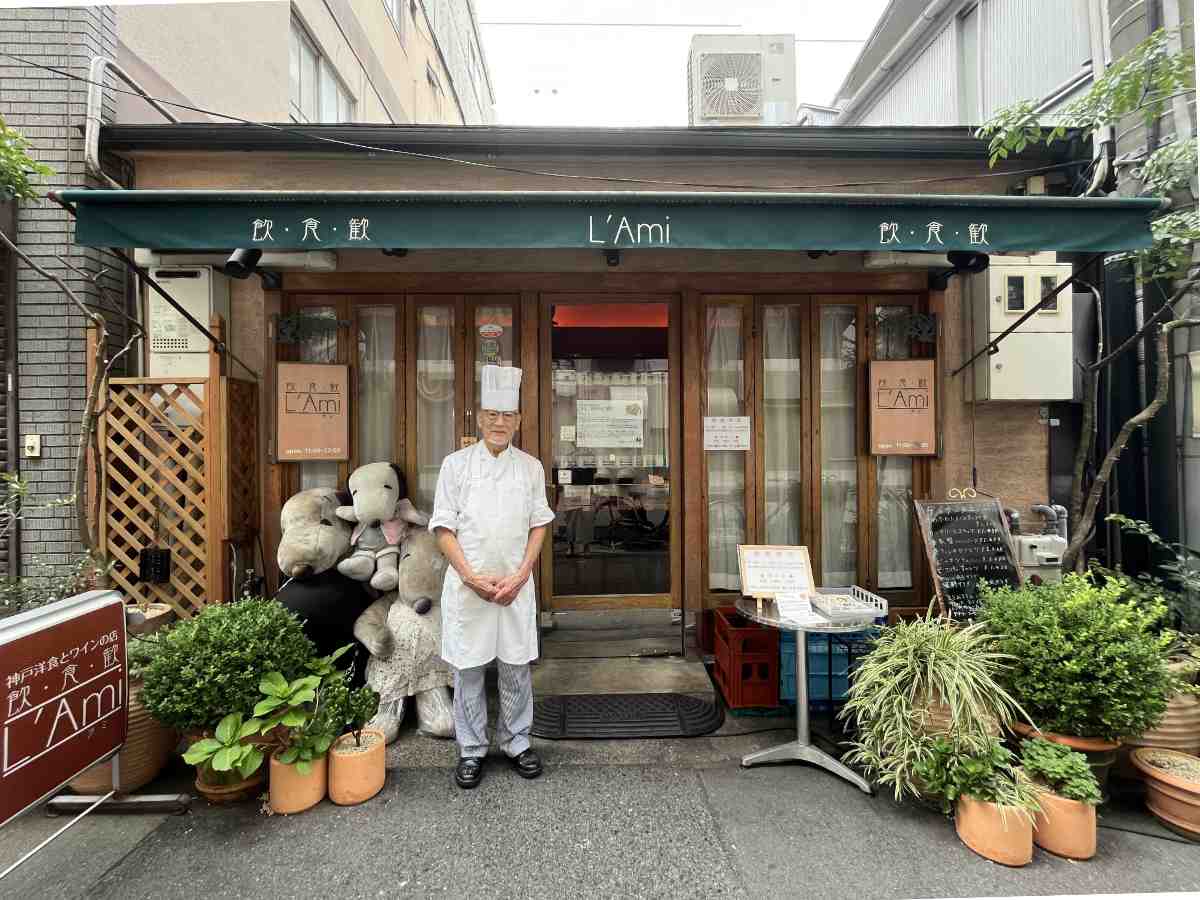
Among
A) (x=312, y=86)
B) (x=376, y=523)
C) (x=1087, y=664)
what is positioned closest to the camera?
(x=1087, y=664)

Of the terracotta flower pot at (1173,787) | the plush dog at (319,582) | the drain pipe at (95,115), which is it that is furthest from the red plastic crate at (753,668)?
the drain pipe at (95,115)

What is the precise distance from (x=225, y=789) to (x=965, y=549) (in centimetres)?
498

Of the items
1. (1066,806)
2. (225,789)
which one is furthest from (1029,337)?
(225,789)

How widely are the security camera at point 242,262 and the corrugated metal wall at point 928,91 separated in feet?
31.4

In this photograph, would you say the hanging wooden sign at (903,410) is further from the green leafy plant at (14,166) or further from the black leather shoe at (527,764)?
the green leafy plant at (14,166)

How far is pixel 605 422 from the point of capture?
195 inches

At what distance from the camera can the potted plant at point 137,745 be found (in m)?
3.05

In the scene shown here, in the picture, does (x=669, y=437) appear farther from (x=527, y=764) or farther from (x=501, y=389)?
(x=527, y=764)

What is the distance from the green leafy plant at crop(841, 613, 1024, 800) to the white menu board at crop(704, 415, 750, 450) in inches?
79.9

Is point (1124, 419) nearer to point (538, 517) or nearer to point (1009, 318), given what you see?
point (1009, 318)

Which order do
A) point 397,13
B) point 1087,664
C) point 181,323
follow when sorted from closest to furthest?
point 1087,664, point 181,323, point 397,13

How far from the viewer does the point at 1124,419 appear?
474 centimetres

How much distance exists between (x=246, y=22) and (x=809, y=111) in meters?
11.9

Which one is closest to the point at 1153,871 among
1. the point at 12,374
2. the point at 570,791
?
the point at 570,791
